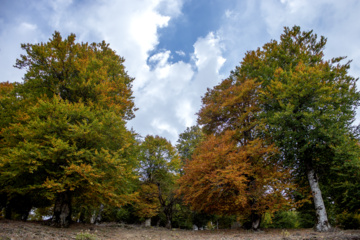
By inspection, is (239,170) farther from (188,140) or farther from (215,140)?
(188,140)

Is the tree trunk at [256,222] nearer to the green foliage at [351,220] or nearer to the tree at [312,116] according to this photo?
the tree at [312,116]

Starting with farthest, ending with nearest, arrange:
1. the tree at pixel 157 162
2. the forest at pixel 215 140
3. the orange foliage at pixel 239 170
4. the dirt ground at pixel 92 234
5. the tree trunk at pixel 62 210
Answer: the tree at pixel 157 162
the orange foliage at pixel 239 170
the tree trunk at pixel 62 210
the forest at pixel 215 140
the dirt ground at pixel 92 234

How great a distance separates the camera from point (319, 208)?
9812 millimetres

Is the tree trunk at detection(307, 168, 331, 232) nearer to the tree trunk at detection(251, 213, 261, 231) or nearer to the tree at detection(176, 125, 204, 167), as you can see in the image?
the tree trunk at detection(251, 213, 261, 231)

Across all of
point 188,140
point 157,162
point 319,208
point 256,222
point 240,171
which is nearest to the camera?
point 319,208

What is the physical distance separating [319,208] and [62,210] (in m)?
12.9

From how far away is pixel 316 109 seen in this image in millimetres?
10195

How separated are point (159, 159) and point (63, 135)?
581 inches

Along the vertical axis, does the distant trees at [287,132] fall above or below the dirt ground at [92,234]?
above

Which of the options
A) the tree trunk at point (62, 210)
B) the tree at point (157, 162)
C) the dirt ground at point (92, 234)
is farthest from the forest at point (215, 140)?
the tree at point (157, 162)

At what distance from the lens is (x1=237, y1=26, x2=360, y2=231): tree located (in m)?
9.62

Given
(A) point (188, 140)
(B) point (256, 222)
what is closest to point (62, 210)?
(B) point (256, 222)

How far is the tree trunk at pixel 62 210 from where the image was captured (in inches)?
358

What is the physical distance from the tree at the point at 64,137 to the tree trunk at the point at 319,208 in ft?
31.9
